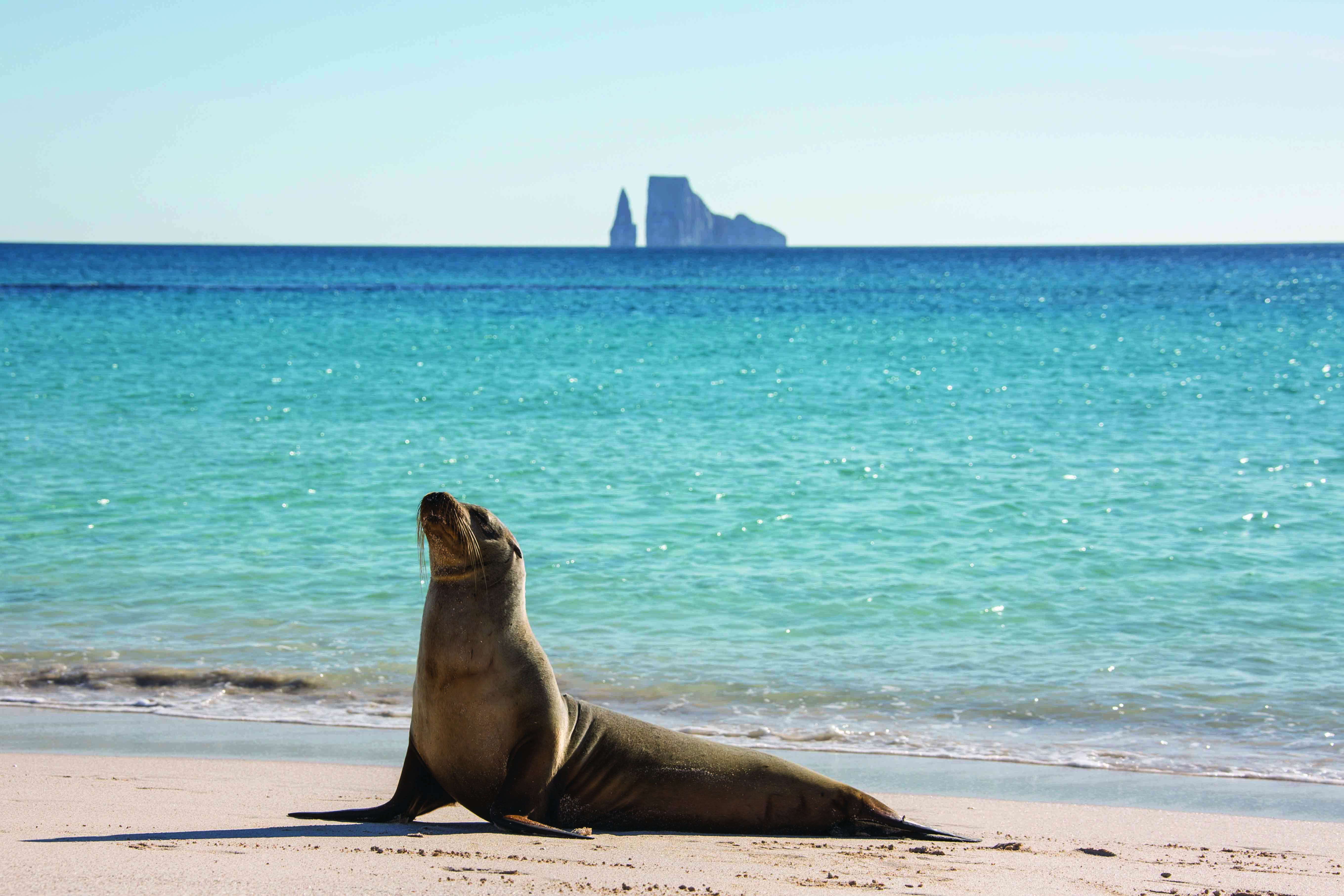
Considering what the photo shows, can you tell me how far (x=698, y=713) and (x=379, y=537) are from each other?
15.6 ft

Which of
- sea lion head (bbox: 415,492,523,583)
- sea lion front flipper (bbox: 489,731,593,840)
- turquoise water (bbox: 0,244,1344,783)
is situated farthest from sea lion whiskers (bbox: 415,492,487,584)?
turquoise water (bbox: 0,244,1344,783)

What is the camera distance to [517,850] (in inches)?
149

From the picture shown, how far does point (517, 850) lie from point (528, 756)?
456mm

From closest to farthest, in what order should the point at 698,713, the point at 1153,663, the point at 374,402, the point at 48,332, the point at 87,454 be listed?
the point at 698,713 < the point at 1153,663 < the point at 87,454 < the point at 374,402 < the point at 48,332

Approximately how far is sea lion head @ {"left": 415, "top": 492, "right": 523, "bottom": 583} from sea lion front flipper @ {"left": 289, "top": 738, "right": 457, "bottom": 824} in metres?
0.62

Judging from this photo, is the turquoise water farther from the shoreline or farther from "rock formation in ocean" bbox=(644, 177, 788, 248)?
"rock formation in ocean" bbox=(644, 177, 788, 248)

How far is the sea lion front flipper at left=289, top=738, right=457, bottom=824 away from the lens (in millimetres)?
4227

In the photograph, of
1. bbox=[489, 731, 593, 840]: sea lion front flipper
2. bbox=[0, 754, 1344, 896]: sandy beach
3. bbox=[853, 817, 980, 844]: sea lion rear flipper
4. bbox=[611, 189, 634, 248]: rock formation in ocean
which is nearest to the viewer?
bbox=[0, 754, 1344, 896]: sandy beach

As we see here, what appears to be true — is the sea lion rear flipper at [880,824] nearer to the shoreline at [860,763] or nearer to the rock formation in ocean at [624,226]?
the shoreline at [860,763]

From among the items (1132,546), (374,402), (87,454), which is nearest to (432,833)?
(1132,546)

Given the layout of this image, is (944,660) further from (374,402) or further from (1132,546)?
(374,402)

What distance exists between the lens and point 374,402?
1970 cm

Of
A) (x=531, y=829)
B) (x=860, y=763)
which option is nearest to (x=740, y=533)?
(x=860, y=763)

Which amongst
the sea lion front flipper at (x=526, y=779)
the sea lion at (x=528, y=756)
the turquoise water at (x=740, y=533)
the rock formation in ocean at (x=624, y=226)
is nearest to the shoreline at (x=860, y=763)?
the turquoise water at (x=740, y=533)
